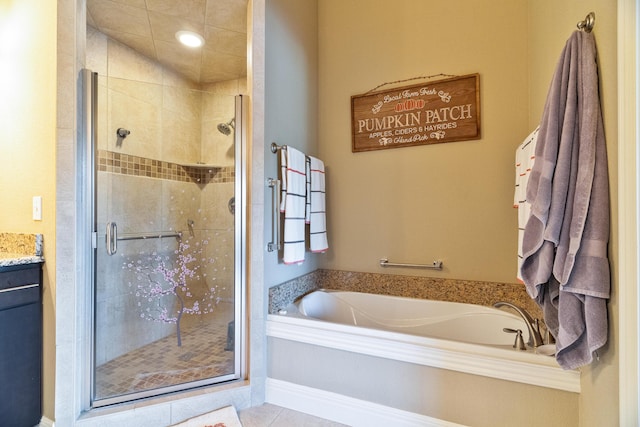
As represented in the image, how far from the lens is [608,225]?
101 centimetres

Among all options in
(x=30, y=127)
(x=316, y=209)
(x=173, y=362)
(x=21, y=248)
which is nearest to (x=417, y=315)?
(x=316, y=209)

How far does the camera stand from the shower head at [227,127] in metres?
1.92

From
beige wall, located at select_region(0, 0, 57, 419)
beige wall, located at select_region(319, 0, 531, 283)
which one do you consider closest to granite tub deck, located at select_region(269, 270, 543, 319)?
beige wall, located at select_region(319, 0, 531, 283)

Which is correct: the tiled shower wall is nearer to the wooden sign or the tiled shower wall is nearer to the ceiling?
the ceiling

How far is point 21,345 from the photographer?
150cm

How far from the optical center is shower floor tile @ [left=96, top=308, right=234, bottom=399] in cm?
173

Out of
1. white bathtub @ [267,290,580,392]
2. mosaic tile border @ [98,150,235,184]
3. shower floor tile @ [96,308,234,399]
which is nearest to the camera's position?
white bathtub @ [267,290,580,392]

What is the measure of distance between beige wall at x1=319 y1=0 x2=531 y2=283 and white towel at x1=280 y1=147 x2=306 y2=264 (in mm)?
560

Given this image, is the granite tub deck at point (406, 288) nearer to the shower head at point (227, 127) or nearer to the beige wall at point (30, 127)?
the shower head at point (227, 127)

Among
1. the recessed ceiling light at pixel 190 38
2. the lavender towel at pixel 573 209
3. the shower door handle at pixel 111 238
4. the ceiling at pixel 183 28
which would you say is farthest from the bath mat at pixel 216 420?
the recessed ceiling light at pixel 190 38

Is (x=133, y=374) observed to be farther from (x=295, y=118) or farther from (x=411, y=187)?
(x=411, y=187)

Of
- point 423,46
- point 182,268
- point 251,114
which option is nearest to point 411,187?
point 423,46

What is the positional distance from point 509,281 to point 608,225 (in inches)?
48.5

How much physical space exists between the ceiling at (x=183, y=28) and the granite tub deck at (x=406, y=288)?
1888 mm
